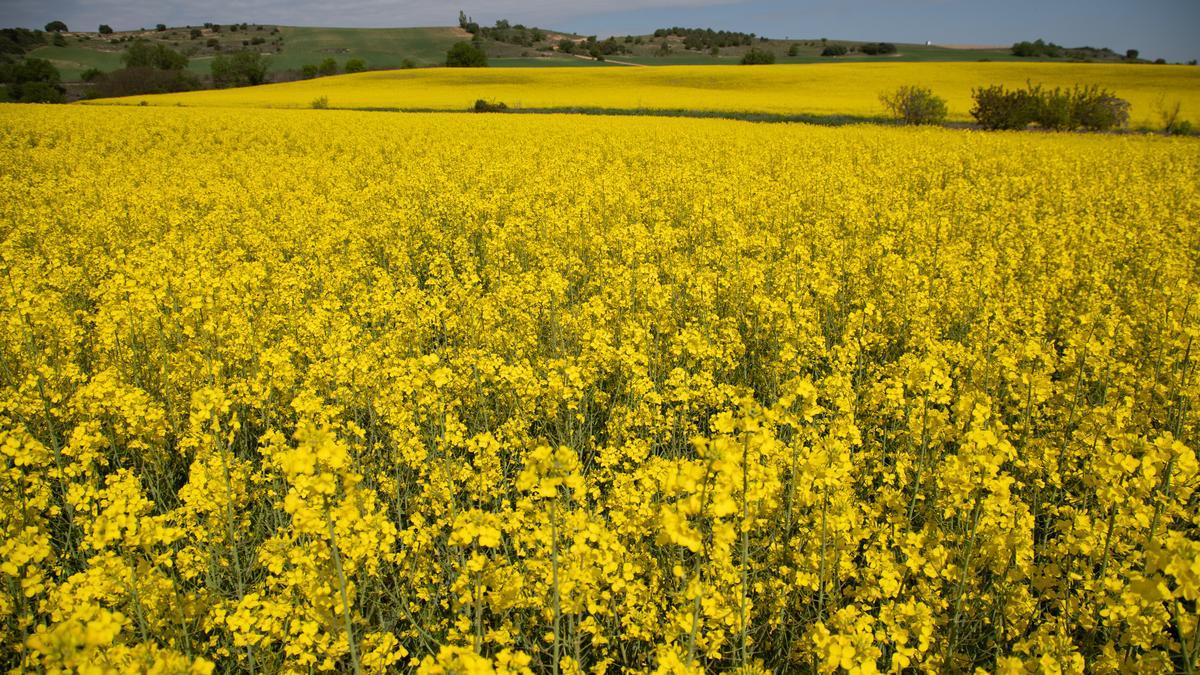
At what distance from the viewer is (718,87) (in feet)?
168

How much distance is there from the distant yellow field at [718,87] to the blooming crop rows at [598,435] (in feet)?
97.5

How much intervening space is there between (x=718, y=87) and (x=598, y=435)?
5133 centimetres

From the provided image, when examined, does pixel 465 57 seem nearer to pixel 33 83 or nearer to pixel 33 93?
pixel 33 83

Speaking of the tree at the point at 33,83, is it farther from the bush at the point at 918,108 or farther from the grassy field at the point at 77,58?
the bush at the point at 918,108

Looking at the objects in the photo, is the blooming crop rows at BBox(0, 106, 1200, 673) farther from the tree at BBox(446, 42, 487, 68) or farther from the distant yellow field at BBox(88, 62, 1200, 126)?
the tree at BBox(446, 42, 487, 68)

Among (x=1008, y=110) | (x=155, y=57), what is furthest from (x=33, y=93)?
(x=1008, y=110)

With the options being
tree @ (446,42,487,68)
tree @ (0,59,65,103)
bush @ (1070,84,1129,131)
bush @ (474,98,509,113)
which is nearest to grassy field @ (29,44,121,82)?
tree @ (0,59,65,103)

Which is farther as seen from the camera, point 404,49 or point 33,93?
point 404,49

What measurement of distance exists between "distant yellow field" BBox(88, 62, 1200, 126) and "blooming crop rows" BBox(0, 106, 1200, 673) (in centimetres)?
2972

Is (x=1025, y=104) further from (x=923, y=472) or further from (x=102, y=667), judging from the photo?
(x=102, y=667)

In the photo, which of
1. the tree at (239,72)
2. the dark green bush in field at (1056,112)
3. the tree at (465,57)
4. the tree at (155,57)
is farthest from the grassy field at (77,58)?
the dark green bush in field at (1056,112)

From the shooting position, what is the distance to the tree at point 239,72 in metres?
68.9

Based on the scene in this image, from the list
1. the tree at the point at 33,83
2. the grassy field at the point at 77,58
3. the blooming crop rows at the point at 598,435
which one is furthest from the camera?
the grassy field at the point at 77,58

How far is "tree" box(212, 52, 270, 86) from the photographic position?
68.9 meters
